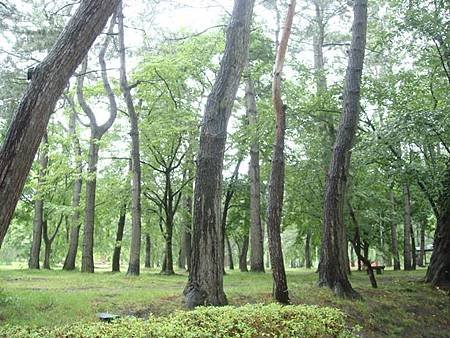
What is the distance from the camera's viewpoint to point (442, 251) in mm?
13609

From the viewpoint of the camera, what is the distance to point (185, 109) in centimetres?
1927

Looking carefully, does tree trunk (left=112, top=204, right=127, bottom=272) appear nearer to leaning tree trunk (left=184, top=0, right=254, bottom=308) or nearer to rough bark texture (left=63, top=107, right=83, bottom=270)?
rough bark texture (left=63, top=107, right=83, bottom=270)

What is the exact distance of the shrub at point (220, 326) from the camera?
4.17 metres

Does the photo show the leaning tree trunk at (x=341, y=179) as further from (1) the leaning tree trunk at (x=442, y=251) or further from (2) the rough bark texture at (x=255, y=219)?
(2) the rough bark texture at (x=255, y=219)

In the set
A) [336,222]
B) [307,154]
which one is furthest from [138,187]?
[336,222]

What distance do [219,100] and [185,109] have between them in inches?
444

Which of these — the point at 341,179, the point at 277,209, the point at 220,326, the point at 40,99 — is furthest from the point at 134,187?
the point at 220,326

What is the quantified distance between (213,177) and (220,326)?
3.70 metres

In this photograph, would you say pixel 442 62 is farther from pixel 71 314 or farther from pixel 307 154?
pixel 71 314

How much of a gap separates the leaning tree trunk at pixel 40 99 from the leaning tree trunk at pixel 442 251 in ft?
35.9

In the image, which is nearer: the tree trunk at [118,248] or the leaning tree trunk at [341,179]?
the leaning tree trunk at [341,179]

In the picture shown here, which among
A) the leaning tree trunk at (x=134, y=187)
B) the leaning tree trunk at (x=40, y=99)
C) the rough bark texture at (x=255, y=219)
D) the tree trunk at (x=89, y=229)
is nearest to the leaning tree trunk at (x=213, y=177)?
the leaning tree trunk at (x=40, y=99)

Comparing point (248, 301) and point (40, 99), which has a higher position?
point (40, 99)

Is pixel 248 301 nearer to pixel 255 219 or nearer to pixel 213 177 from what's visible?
pixel 213 177
